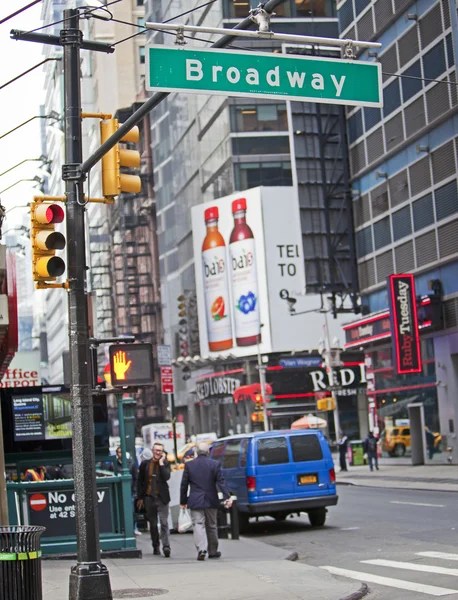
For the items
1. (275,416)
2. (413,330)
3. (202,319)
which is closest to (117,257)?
(202,319)

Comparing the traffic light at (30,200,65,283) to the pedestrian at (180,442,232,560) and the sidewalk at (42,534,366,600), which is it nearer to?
the sidewalk at (42,534,366,600)

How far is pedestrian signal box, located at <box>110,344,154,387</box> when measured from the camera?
13.4 m

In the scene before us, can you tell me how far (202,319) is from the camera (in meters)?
84.1

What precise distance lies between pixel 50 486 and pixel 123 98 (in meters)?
118

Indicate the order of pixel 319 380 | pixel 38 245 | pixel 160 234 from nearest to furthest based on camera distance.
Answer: pixel 38 245 < pixel 319 380 < pixel 160 234

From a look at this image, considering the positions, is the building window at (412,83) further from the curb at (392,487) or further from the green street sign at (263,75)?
the green street sign at (263,75)

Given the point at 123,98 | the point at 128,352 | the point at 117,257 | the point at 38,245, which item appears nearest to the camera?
the point at 38,245

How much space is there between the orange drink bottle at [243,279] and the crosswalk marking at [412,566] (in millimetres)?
61357

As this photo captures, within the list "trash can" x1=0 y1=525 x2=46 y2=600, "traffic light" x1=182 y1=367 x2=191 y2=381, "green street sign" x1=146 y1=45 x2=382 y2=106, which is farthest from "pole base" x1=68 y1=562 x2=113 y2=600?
"traffic light" x1=182 y1=367 x2=191 y2=381

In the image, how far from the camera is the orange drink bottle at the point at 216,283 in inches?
3172

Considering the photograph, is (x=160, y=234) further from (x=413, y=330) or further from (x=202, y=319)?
(x=413, y=330)

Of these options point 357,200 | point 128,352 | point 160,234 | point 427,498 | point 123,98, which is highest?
point 123,98

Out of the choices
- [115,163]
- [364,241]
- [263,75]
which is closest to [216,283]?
[364,241]

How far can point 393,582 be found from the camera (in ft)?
44.7
